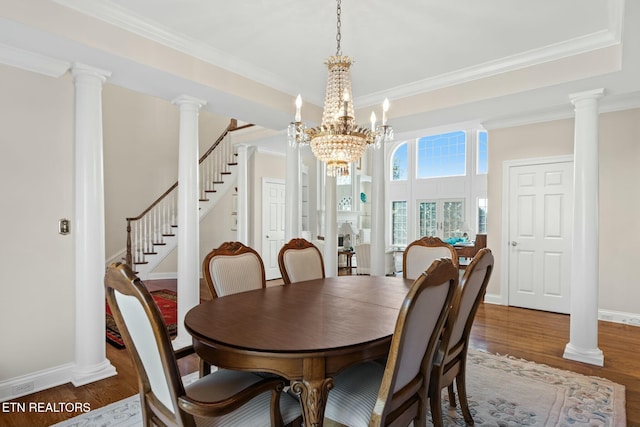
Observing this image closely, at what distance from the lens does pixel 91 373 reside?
A: 8.86 feet

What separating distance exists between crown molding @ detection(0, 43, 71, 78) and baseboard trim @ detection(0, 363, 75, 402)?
2.20 meters

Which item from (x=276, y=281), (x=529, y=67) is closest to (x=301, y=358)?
(x=529, y=67)

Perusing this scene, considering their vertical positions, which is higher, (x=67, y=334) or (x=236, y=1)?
(x=236, y=1)

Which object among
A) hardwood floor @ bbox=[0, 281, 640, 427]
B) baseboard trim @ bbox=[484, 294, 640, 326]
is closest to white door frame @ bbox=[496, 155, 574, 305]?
hardwood floor @ bbox=[0, 281, 640, 427]

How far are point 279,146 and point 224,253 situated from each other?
14.9 feet

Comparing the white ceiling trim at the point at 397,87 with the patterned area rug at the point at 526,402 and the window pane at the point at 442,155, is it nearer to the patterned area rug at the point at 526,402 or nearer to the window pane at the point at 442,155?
the patterned area rug at the point at 526,402

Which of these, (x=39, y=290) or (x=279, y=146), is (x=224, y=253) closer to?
(x=39, y=290)

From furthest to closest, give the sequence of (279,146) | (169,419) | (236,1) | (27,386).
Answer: (279,146) → (27,386) → (236,1) → (169,419)

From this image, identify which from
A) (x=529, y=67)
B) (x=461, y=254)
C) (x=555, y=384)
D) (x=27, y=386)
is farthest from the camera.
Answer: (x=461, y=254)

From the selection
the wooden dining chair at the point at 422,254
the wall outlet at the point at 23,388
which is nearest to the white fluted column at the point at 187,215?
the wall outlet at the point at 23,388

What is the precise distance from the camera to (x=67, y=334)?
2.74m

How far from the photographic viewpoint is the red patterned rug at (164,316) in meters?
3.65

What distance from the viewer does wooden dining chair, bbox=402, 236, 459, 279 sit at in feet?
10.4

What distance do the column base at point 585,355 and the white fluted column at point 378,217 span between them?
2.22m
